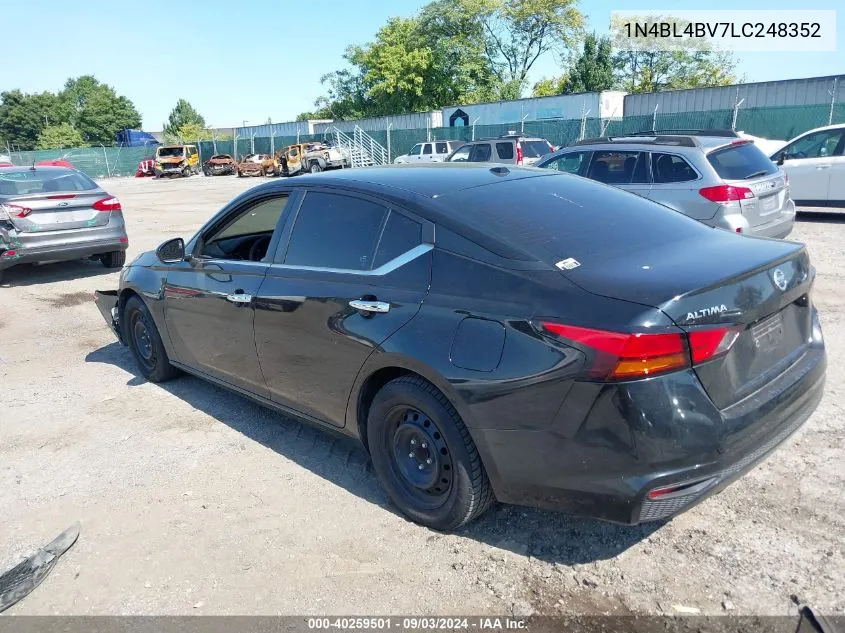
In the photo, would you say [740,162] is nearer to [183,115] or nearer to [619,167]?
[619,167]

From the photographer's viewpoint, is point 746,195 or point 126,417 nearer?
point 126,417

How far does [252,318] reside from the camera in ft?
12.9

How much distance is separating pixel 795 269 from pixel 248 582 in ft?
9.08

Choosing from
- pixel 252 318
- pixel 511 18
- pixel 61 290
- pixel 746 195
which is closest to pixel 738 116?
pixel 746 195

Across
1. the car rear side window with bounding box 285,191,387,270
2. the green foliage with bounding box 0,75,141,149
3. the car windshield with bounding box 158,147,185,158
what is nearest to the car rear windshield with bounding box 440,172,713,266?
the car rear side window with bounding box 285,191,387,270

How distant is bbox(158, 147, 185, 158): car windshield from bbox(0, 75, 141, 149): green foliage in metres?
47.3

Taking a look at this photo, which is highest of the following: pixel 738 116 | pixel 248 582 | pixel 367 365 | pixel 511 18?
Answer: pixel 511 18

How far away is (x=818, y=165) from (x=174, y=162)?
1677 inches

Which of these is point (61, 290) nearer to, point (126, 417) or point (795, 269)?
point (126, 417)

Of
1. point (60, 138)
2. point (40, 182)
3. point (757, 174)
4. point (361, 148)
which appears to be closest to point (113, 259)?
point (40, 182)

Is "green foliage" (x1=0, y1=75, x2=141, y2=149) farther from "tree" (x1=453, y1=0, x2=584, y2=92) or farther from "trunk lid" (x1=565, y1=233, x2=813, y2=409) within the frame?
"trunk lid" (x1=565, y1=233, x2=813, y2=409)

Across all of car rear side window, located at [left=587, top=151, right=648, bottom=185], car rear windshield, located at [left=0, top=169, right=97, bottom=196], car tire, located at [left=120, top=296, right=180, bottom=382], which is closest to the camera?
car tire, located at [left=120, top=296, right=180, bottom=382]

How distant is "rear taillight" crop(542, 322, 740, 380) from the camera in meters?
2.38

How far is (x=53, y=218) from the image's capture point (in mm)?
9211
